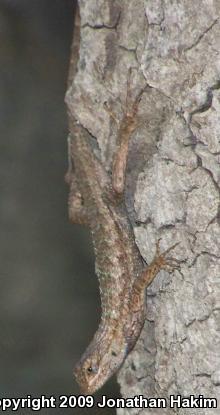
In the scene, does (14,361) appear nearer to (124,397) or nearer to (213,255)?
(124,397)

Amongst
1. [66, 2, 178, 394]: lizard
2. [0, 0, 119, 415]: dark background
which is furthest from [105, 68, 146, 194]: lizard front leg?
[0, 0, 119, 415]: dark background

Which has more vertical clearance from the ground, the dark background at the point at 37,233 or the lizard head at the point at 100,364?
the dark background at the point at 37,233

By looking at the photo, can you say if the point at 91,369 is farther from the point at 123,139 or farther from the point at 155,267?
the point at 123,139

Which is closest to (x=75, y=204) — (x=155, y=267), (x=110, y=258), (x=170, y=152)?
(x=110, y=258)

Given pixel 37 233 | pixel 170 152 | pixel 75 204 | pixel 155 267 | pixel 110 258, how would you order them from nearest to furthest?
pixel 170 152 → pixel 155 267 → pixel 110 258 → pixel 75 204 → pixel 37 233

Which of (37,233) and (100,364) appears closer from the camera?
(100,364)

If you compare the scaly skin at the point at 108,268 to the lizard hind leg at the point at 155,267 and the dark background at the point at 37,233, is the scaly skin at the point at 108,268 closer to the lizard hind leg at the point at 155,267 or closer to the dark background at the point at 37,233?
the lizard hind leg at the point at 155,267

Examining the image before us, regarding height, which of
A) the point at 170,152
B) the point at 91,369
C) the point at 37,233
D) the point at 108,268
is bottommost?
the point at 91,369

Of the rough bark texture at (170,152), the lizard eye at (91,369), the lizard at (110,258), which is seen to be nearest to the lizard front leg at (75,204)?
the lizard at (110,258)

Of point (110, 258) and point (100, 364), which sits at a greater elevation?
point (110, 258)
